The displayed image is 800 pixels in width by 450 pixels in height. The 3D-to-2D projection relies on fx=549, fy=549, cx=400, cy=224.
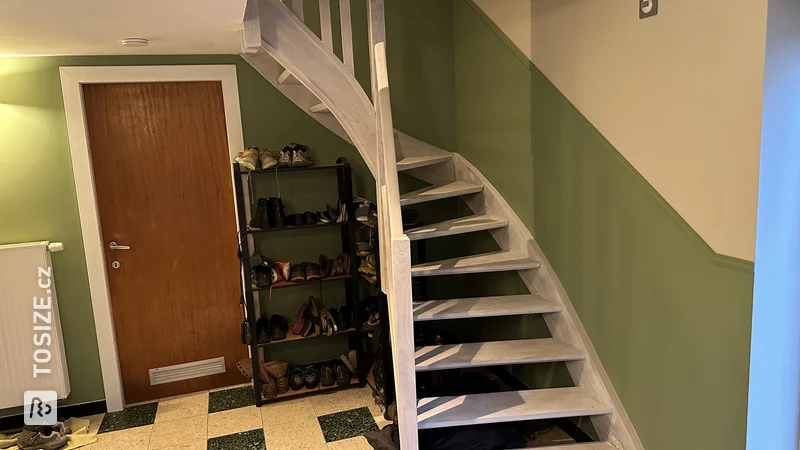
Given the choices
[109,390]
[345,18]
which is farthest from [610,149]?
[109,390]

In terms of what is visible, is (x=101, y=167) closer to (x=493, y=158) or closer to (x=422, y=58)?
(x=422, y=58)

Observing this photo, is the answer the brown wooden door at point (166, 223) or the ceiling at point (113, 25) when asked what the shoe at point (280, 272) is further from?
the ceiling at point (113, 25)

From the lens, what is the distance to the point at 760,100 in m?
1.61

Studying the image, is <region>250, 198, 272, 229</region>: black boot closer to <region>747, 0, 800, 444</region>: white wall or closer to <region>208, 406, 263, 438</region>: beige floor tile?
<region>208, 406, 263, 438</region>: beige floor tile

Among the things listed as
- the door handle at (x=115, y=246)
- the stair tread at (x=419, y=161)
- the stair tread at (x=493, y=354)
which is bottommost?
the stair tread at (x=493, y=354)

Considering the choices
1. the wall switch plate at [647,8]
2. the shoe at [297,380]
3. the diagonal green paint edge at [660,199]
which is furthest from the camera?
the shoe at [297,380]

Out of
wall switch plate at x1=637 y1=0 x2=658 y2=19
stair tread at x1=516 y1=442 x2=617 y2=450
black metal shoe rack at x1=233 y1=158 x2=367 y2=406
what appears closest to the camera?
wall switch plate at x1=637 y1=0 x2=658 y2=19

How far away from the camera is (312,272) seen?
3463 mm

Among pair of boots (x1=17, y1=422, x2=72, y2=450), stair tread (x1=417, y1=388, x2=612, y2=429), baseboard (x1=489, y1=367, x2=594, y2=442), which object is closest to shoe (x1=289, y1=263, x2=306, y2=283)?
stair tread (x1=417, y1=388, x2=612, y2=429)

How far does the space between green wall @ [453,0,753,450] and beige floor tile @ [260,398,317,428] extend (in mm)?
1716

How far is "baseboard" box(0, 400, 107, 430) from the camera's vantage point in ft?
10.6

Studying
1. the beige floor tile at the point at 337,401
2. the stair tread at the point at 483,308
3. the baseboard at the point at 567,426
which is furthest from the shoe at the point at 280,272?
the baseboard at the point at 567,426

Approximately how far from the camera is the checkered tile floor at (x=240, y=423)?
→ 3002 millimetres

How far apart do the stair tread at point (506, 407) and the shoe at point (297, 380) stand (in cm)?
128
